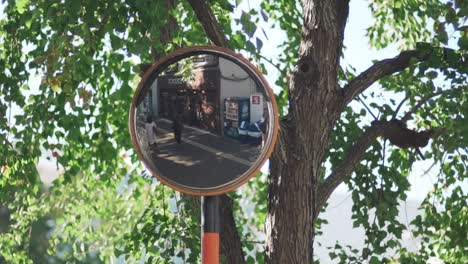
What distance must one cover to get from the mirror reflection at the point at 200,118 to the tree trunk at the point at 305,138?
0.98 meters

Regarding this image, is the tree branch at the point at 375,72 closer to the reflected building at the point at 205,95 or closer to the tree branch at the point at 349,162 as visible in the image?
the tree branch at the point at 349,162

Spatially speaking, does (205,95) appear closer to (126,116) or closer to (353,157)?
(353,157)

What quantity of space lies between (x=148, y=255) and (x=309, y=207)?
3.65 ft

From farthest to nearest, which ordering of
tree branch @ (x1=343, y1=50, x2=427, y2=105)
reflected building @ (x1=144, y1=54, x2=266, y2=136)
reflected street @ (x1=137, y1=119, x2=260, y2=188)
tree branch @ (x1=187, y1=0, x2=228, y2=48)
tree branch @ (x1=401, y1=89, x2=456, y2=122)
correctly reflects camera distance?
tree branch @ (x1=401, y1=89, x2=456, y2=122)
tree branch @ (x1=343, y1=50, x2=427, y2=105)
tree branch @ (x1=187, y1=0, x2=228, y2=48)
reflected building @ (x1=144, y1=54, x2=266, y2=136)
reflected street @ (x1=137, y1=119, x2=260, y2=188)

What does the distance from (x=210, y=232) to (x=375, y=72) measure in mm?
1683

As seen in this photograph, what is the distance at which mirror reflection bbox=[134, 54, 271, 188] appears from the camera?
3365mm

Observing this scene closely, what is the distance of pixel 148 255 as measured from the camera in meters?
5.18

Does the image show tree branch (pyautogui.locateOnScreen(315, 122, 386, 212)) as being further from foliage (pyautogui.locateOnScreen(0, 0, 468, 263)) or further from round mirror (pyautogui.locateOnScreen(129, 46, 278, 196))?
round mirror (pyautogui.locateOnScreen(129, 46, 278, 196))

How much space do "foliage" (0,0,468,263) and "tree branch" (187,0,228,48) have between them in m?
0.08

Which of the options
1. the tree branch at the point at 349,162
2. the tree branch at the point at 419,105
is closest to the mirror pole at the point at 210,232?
the tree branch at the point at 349,162

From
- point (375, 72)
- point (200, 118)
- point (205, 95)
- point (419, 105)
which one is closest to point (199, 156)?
point (200, 118)

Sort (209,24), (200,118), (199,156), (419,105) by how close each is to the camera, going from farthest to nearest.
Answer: (419,105)
(209,24)
(200,118)
(199,156)

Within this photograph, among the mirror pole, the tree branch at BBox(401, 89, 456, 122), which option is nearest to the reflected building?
the mirror pole

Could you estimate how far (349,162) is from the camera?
483 cm
